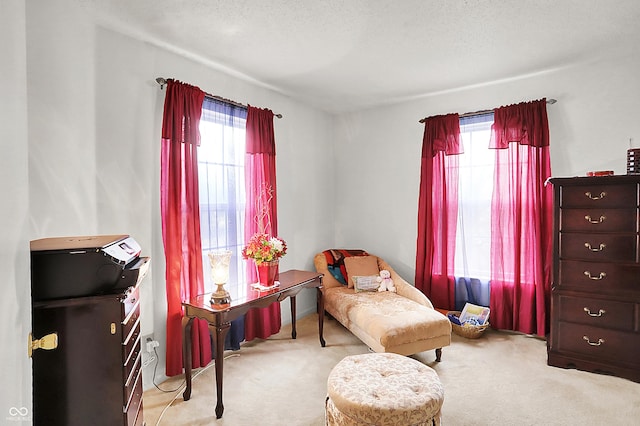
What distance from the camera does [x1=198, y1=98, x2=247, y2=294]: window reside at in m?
3.11

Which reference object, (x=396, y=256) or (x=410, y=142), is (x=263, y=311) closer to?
(x=396, y=256)

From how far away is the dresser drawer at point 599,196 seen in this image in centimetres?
269

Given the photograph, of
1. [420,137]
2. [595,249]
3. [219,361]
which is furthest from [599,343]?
[219,361]

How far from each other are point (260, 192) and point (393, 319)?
1.78 metres

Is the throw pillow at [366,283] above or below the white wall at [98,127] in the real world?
below

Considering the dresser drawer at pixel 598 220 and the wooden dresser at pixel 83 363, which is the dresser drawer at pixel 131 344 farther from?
Result: the dresser drawer at pixel 598 220

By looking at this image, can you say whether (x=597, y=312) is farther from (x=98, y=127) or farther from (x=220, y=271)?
(x=98, y=127)

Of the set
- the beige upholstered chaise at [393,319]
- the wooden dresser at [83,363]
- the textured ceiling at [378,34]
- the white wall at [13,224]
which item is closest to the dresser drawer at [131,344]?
the wooden dresser at [83,363]

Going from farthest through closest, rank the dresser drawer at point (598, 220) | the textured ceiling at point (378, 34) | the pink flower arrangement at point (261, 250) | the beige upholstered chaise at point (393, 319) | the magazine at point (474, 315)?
the magazine at point (474, 315) → the pink flower arrangement at point (261, 250) → the beige upholstered chaise at point (393, 319) → the dresser drawer at point (598, 220) → the textured ceiling at point (378, 34)

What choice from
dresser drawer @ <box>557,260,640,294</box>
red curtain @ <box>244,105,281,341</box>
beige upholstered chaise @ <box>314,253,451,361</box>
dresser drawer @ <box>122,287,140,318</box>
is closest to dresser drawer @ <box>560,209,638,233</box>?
dresser drawer @ <box>557,260,640,294</box>

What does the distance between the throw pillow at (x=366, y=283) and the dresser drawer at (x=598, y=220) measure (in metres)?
1.84

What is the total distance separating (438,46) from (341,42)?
800 mm

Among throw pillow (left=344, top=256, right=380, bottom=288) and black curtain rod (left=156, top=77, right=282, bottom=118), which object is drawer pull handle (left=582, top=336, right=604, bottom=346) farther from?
black curtain rod (left=156, top=77, right=282, bottom=118)

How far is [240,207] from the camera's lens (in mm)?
3449
